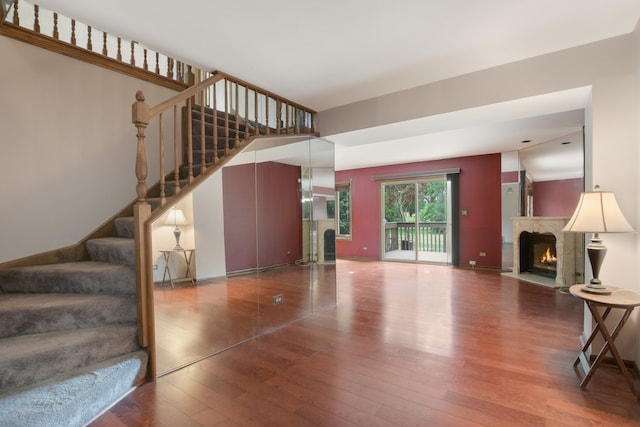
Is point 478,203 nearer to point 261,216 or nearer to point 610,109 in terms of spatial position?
point 610,109

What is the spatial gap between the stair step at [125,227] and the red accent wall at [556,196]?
6.78 metres

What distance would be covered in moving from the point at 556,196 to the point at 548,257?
1.18m

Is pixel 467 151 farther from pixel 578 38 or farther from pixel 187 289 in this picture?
pixel 187 289

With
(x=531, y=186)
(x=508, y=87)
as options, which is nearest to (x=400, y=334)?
(x=508, y=87)

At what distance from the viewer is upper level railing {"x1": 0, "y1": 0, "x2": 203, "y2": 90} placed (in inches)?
108

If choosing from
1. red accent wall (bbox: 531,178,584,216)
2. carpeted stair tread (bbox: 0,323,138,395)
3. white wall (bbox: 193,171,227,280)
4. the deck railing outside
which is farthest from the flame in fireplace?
carpeted stair tread (bbox: 0,323,138,395)

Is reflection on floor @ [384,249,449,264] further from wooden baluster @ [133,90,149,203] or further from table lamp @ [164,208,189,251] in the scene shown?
wooden baluster @ [133,90,149,203]

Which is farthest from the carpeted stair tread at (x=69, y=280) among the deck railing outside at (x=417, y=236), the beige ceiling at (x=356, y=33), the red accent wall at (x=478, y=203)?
the red accent wall at (x=478, y=203)

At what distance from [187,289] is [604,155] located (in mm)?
3646

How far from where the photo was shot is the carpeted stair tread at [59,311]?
2.07m

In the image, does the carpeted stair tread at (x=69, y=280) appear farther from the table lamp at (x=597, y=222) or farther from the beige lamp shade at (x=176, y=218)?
the table lamp at (x=597, y=222)

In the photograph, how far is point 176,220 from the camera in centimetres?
257

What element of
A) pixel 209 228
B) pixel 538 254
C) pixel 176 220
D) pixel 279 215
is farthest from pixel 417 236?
pixel 176 220

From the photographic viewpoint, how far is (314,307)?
3.89 meters
